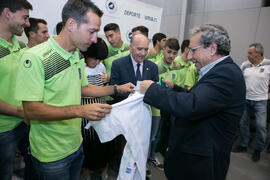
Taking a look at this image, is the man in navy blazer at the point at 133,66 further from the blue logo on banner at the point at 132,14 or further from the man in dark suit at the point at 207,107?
the blue logo on banner at the point at 132,14

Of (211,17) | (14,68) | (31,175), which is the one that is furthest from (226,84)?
(211,17)

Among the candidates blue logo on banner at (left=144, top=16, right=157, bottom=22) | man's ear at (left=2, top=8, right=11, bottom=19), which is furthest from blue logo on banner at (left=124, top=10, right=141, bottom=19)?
man's ear at (left=2, top=8, right=11, bottom=19)

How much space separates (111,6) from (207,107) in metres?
3.34

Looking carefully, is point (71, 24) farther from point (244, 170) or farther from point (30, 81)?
point (244, 170)

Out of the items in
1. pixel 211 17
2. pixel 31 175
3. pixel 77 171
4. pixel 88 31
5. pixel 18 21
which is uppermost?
pixel 211 17

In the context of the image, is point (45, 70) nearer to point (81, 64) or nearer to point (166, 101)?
point (81, 64)

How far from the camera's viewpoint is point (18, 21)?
5.49 feet

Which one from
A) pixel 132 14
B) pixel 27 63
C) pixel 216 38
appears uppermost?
pixel 132 14

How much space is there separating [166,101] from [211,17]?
18.7ft

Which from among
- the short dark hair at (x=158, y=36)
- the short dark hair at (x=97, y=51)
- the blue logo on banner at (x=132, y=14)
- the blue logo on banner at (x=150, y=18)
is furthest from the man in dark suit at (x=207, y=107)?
the blue logo on banner at (x=150, y=18)

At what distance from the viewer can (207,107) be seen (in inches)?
45.6

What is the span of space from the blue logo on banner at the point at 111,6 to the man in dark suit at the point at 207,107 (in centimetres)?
279

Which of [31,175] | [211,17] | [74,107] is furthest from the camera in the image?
[211,17]

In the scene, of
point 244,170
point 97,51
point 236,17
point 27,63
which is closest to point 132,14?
point 97,51
